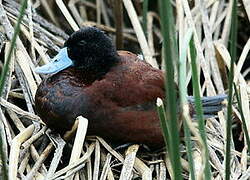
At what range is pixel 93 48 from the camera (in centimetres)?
171

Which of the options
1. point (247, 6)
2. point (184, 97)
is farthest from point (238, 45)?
point (184, 97)

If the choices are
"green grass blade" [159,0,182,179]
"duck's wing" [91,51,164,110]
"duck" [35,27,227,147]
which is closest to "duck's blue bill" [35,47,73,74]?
"duck" [35,27,227,147]

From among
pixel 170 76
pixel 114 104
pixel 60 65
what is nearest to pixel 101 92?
pixel 114 104

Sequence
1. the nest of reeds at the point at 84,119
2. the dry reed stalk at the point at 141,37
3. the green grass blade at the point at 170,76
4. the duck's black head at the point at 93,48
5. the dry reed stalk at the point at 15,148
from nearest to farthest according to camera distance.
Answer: the green grass blade at the point at 170,76
the dry reed stalk at the point at 15,148
the nest of reeds at the point at 84,119
the duck's black head at the point at 93,48
the dry reed stalk at the point at 141,37

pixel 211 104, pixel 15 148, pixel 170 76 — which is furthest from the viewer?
pixel 211 104

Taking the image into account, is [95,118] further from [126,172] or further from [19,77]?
[19,77]

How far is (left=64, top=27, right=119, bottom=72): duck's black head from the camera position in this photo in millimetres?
1701

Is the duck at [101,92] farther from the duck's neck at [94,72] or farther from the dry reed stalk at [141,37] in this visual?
the dry reed stalk at [141,37]

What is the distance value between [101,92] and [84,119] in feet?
0.33

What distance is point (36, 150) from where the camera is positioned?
1677mm

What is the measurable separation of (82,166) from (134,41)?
103cm

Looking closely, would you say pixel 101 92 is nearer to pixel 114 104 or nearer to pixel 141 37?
pixel 114 104

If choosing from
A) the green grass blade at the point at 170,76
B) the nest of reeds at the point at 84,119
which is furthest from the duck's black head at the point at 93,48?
the green grass blade at the point at 170,76

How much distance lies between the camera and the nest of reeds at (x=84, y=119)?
62.0 inches
